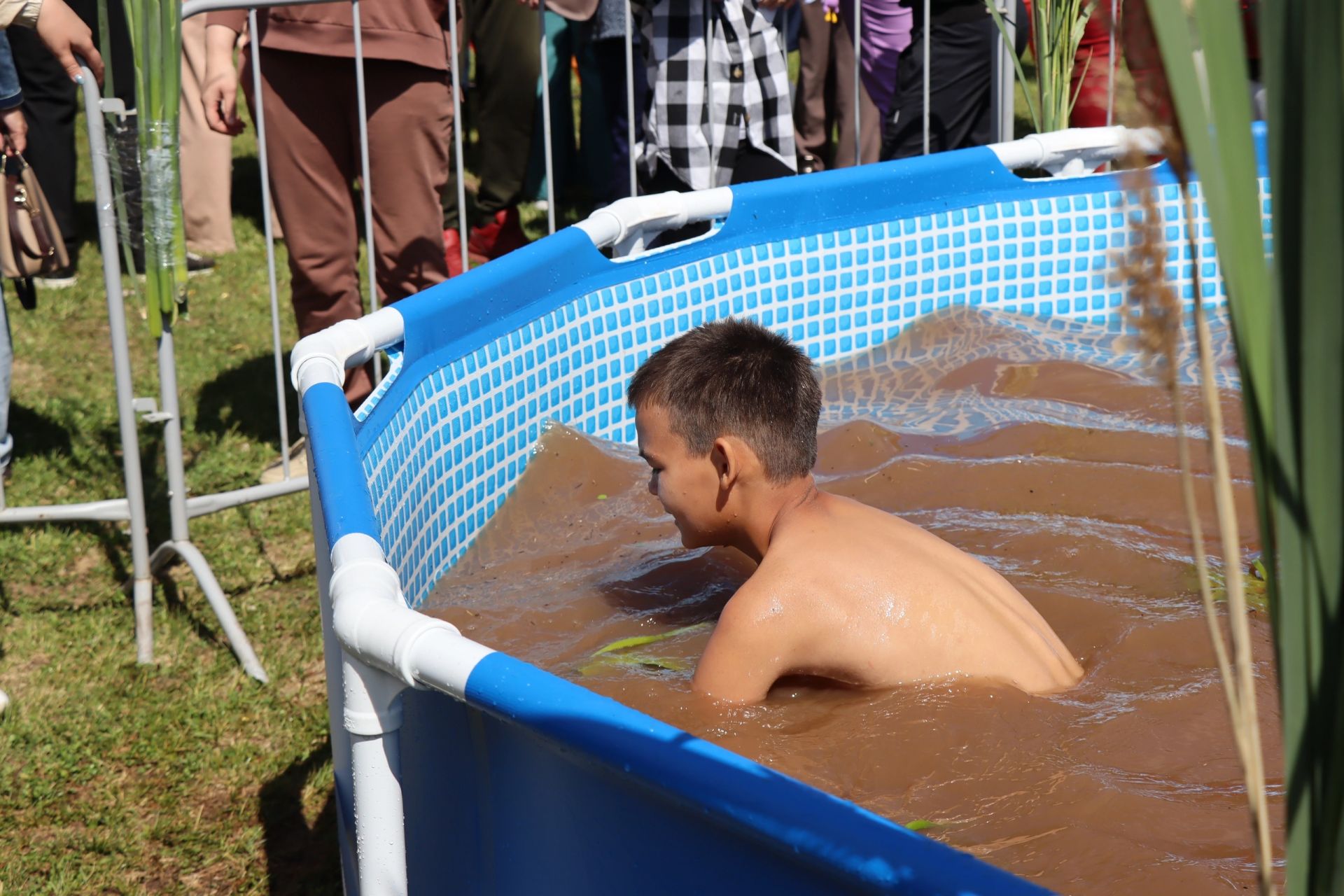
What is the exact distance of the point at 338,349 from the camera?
271cm

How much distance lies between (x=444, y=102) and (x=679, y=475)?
2.46 meters

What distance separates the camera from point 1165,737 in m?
2.51

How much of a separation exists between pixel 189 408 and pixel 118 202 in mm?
2021

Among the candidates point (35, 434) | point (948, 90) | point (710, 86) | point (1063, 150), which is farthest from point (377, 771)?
point (948, 90)

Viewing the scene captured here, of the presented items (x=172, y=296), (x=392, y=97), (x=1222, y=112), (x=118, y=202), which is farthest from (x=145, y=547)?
(x=1222, y=112)

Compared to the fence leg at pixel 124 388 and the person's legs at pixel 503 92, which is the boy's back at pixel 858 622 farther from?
the person's legs at pixel 503 92

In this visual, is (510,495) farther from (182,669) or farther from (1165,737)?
(1165,737)

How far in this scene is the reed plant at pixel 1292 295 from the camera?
2.33 feet

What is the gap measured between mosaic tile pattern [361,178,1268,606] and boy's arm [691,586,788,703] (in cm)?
72

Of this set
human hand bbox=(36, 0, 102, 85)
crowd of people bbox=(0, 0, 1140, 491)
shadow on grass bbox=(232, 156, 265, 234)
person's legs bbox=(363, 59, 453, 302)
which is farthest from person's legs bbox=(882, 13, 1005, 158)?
human hand bbox=(36, 0, 102, 85)

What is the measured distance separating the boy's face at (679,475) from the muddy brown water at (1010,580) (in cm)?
34

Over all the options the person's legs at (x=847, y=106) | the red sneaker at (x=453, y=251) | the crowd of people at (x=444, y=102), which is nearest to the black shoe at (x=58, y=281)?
the crowd of people at (x=444, y=102)

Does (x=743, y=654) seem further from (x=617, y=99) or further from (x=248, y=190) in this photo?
(x=248, y=190)

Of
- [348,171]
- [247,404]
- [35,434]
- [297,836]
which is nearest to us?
[297,836]
